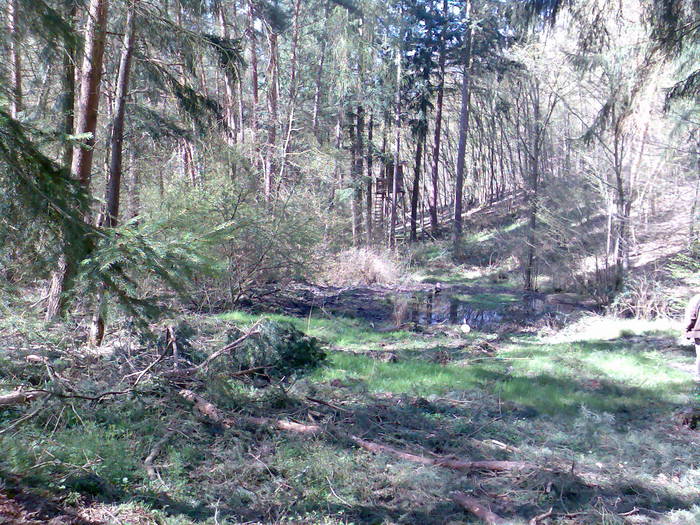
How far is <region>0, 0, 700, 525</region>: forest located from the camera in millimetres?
4375

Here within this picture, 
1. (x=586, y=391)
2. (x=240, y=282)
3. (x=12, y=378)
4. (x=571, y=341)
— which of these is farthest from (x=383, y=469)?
(x=240, y=282)

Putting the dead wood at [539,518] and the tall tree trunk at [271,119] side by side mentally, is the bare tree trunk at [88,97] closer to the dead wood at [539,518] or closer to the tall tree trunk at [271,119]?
the dead wood at [539,518]

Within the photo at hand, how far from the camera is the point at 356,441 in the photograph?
18.8 ft

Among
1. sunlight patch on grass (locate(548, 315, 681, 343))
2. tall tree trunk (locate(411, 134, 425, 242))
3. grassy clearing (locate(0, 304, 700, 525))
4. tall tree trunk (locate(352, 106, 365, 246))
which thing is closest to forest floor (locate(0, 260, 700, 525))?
grassy clearing (locate(0, 304, 700, 525))

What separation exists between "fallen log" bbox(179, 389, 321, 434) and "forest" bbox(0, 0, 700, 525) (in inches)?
1.1

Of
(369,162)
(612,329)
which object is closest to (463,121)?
(369,162)

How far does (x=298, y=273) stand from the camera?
15.3 meters

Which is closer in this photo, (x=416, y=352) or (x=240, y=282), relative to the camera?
(x=416, y=352)

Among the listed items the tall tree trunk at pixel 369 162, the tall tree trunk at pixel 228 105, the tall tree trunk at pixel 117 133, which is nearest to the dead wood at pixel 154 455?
the tall tree trunk at pixel 117 133

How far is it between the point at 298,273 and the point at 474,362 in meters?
6.50

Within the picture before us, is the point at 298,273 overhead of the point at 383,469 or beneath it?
overhead

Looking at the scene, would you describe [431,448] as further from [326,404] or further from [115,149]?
[115,149]

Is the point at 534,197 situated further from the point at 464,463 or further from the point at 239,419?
the point at 239,419

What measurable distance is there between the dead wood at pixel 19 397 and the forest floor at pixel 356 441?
0.16 m
